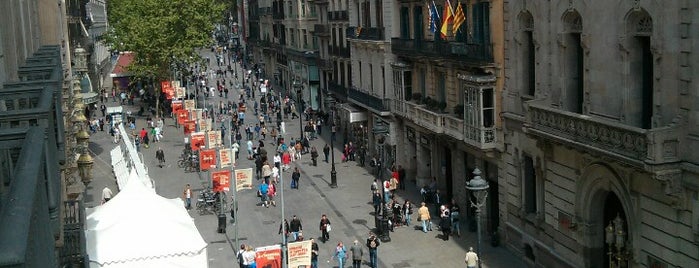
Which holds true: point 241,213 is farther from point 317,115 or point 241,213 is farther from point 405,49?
point 317,115

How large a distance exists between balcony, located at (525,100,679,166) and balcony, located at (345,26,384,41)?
66.7 ft

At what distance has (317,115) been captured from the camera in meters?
70.1

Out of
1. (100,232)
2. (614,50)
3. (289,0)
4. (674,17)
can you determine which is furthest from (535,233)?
(289,0)

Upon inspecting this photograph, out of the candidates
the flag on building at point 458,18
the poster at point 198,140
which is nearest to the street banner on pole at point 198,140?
the poster at point 198,140

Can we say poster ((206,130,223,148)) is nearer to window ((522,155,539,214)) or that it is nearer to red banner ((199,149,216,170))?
red banner ((199,149,216,170))

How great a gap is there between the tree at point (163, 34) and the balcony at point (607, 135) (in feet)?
168

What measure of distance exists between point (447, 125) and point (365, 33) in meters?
15.2

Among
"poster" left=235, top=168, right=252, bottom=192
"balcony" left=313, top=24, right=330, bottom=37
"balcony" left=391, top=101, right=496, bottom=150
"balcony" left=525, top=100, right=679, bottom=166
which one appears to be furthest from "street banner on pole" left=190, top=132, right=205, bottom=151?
"balcony" left=313, top=24, right=330, bottom=37

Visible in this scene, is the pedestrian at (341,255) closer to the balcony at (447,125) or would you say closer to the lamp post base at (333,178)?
the balcony at (447,125)

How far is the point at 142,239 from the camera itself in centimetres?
2227

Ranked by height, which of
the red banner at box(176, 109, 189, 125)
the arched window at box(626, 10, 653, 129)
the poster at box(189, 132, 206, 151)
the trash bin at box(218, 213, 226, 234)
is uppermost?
the arched window at box(626, 10, 653, 129)

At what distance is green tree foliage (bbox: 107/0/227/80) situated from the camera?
73.5m

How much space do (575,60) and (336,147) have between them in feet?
110

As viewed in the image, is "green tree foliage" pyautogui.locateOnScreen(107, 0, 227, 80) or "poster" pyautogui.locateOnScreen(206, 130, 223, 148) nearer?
"poster" pyautogui.locateOnScreen(206, 130, 223, 148)
